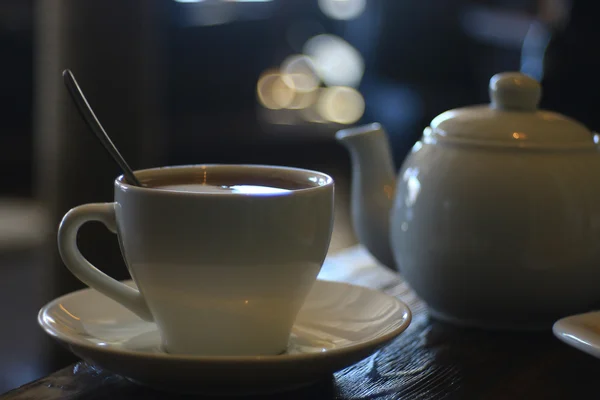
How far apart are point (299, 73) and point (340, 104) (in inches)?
9.4

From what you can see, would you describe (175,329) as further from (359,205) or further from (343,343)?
(359,205)

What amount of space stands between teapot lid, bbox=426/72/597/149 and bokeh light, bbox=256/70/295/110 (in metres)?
2.88

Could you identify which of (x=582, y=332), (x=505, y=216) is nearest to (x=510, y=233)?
(x=505, y=216)

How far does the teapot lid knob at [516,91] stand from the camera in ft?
2.08

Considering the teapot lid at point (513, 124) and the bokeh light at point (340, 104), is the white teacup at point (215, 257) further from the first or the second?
the bokeh light at point (340, 104)

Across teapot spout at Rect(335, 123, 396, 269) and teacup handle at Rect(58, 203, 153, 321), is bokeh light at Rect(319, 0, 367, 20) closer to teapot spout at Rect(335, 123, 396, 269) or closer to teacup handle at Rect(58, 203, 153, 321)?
teapot spout at Rect(335, 123, 396, 269)

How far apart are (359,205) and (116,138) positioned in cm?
104

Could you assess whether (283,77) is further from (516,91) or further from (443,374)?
(443,374)

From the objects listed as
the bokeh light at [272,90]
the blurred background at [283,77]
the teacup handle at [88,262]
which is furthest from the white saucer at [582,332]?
the bokeh light at [272,90]

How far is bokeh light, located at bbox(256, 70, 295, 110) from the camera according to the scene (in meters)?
3.49

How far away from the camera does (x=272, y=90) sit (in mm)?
3500

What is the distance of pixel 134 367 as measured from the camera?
0.42 meters

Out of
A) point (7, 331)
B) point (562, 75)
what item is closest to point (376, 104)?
point (562, 75)

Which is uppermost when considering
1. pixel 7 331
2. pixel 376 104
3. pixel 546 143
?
pixel 546 143
